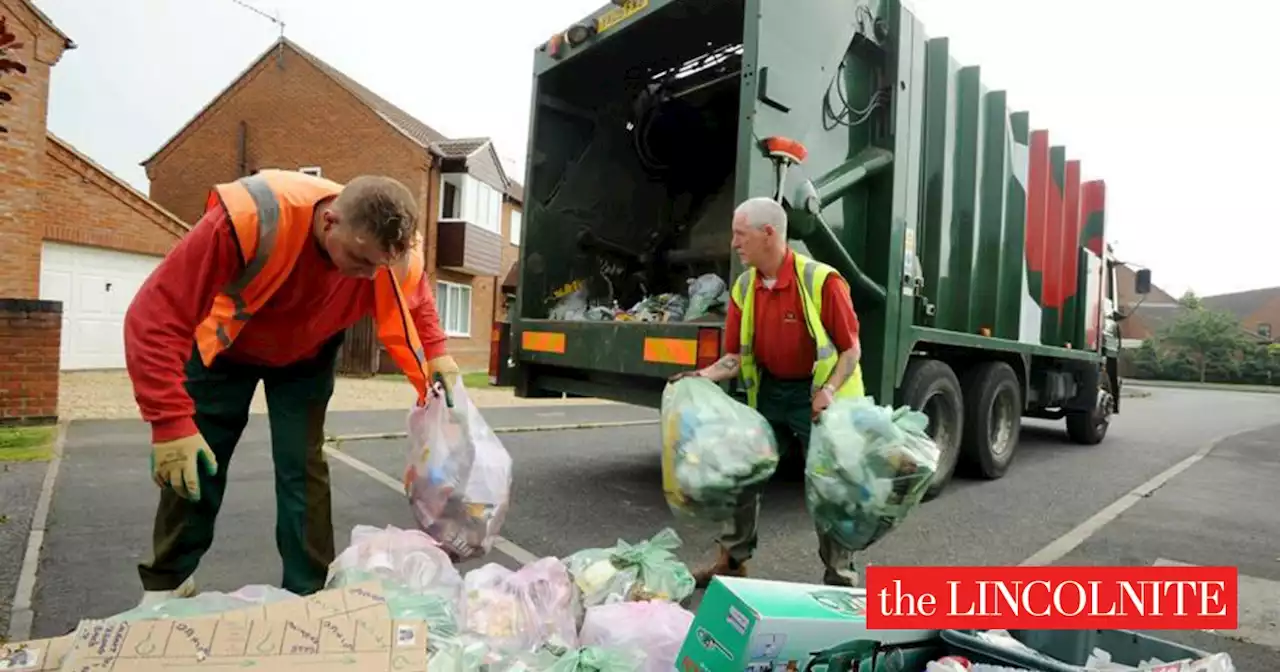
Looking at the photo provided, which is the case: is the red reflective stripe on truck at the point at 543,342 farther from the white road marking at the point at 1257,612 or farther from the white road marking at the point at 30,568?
the white road marking at the point at 1257,612

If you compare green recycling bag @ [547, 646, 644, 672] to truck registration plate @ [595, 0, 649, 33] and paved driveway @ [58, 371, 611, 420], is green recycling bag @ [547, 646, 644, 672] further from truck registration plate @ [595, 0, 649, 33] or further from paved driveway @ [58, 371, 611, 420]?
paved driveway @ [58, 371, 611, 420]

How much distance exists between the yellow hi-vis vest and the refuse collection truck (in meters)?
0.60

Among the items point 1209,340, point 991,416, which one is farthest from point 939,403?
point 1209,340

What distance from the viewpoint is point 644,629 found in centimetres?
187

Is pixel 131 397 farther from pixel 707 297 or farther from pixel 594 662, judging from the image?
pixel 594 662

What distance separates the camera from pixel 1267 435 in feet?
32.8

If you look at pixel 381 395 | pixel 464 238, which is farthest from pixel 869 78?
pixel 464 238

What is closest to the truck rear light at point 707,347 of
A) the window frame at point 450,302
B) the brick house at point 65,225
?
the brick house at point 65,225

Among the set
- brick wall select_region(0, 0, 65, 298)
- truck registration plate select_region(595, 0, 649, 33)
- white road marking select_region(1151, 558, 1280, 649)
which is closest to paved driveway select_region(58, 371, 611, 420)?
brick wall select_region(0, 0, 65, 298)

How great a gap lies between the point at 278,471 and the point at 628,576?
1.14m

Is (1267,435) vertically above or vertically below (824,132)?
below

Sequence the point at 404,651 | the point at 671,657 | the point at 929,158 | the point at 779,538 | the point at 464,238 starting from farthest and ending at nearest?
the point at 464,238
the point at 929,158
the point at 779,538
the point at 671,657
the point at 404,651

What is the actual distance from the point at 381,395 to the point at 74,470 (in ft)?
20.3

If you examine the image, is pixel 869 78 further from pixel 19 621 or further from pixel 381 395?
pixel 381 395
